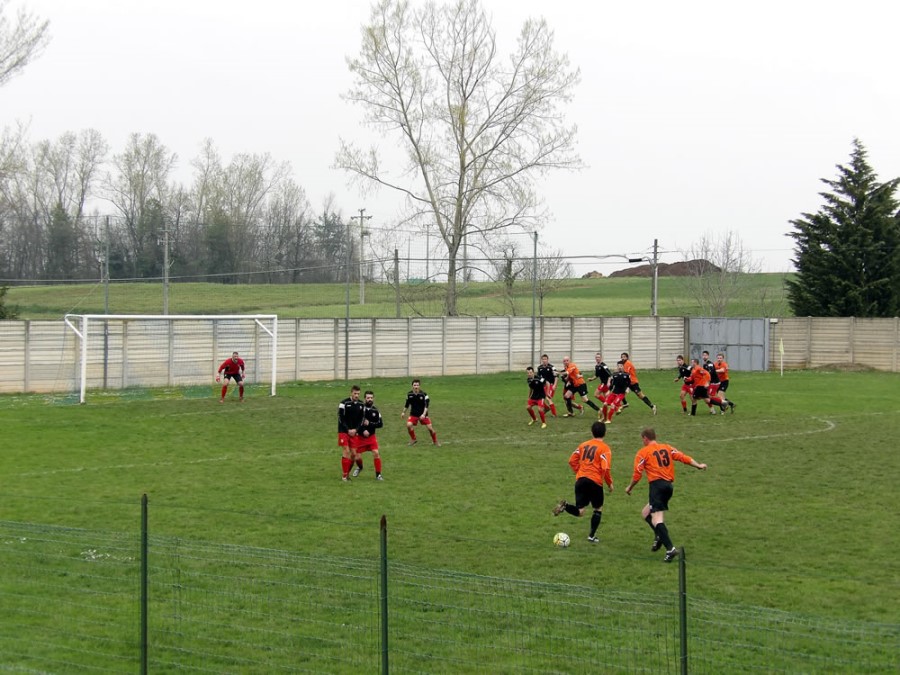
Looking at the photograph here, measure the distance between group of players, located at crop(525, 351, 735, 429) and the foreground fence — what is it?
15592 millimetres

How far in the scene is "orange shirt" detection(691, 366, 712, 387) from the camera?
29.5m

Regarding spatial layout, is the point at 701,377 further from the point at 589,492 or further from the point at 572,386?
the point at 589,492

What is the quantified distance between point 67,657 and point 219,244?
116ft

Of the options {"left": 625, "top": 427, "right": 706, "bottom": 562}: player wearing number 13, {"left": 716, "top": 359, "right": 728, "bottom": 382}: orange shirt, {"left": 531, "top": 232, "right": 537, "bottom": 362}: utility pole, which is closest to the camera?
{"left": 625, "top": 427, "right": 706, "bottom": 562}: player wearing number 13

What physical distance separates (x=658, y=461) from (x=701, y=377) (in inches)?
650

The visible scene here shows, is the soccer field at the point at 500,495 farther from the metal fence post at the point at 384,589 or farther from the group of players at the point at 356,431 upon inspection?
the metal fence post at the point at 384,589

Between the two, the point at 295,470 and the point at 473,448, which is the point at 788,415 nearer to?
the point at 473,448

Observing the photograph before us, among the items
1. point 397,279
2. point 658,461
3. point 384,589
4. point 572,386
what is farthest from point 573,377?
point 384,589

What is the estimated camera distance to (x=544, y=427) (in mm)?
27281

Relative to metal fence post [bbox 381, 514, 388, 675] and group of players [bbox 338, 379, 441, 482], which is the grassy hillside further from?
metal fence post [bbox 381, 514, 388, 675]

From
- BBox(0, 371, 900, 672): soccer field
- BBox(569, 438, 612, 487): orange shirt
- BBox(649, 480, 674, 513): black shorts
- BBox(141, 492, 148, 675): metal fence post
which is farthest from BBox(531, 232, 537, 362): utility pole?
BBox(141, 492, 148, 675): metal fence post

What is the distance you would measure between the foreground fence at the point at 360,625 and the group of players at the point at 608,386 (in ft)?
51.2

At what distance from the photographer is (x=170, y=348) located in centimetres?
3828

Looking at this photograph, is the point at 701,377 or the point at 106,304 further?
the point at 106,304
